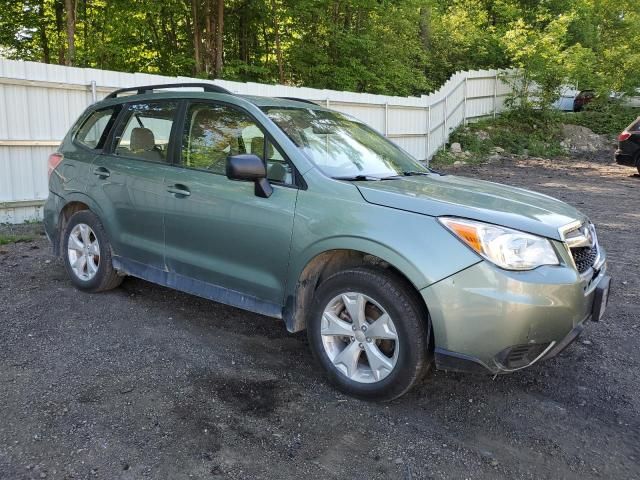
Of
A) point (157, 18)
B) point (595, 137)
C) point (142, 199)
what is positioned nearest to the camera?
point (142, 199)

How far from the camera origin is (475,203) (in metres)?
3.28

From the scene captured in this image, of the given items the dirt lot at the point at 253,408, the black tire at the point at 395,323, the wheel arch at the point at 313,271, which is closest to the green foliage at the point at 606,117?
the dirt lot at the point at 253,408

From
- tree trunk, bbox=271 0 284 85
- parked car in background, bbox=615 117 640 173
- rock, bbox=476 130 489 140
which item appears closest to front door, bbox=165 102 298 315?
parked car in background, bbox=615 117 640 173

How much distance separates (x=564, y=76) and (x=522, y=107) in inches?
65.7

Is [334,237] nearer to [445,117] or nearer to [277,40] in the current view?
[445,117]

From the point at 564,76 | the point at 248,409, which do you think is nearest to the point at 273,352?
the point at 248,409

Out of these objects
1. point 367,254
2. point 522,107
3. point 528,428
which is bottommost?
point 528,428

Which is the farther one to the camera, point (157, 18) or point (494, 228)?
point (157, 18)

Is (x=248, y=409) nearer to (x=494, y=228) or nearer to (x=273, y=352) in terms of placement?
(x=273, y=352)

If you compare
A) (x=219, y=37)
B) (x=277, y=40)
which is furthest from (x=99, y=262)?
(x=277, y=40)

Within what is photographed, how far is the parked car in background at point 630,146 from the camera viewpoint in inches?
544

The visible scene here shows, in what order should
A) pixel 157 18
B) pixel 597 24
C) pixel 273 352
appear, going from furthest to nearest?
pixel 597 24 < pixel 157 18 < pixel 273 352

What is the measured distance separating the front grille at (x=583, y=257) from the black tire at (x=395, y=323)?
0.94m

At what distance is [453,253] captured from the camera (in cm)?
296
